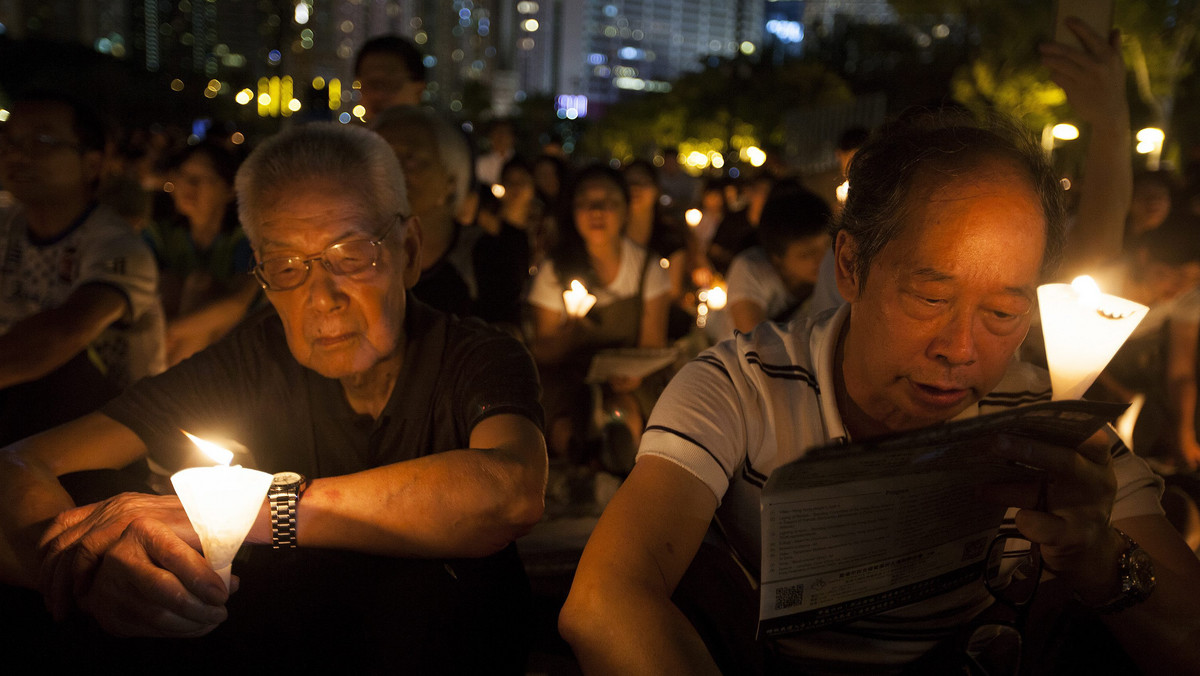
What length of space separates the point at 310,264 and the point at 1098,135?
2.90 metres

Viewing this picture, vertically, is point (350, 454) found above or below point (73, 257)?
below

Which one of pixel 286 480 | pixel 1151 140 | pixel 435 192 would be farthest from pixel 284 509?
pixel 1151 140

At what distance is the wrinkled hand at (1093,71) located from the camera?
3117 mm

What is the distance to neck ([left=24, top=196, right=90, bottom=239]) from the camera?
3.78 metres

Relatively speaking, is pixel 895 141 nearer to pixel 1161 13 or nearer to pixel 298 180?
pixel 298 180

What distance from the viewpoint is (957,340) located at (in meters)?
1.81

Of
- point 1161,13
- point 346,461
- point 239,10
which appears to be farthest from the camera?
point 239,10

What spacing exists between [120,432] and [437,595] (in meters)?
1.10

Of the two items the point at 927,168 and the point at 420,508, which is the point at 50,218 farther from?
the point at 927,168

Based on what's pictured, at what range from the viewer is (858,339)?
6.64ft

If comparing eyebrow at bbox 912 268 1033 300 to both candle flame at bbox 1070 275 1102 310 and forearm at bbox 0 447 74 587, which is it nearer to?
candle flame at bbox 1070 275 1102 310

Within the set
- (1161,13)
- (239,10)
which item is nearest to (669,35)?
(239,10)

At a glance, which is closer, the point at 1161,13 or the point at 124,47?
the point at 1161,13

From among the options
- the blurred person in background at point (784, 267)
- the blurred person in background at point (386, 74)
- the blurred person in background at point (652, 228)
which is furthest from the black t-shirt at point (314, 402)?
the blurred person in background at point (652, 228)
